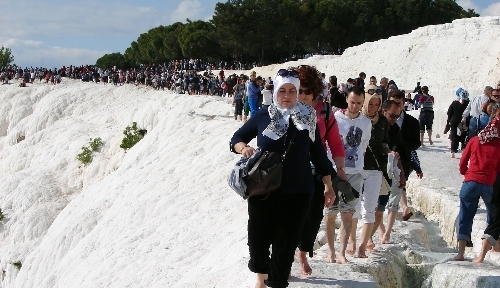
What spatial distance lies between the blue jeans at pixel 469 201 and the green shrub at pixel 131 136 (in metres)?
22.2

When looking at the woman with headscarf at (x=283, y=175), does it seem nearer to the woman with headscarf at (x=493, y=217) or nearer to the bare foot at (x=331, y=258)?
the bare foot at (x=331, y=258)

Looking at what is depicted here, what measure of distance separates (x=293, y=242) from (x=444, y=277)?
7.81ft

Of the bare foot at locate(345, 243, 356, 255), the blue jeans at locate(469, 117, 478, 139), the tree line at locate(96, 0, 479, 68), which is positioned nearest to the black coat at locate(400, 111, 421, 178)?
the bare foot at locate(345, 243, 356, 255)

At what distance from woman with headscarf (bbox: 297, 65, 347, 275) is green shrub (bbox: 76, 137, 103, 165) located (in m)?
24.8

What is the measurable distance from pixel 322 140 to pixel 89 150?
2566 centimetres

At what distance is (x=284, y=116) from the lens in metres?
4.22

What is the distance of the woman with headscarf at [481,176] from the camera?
6125 millimetres

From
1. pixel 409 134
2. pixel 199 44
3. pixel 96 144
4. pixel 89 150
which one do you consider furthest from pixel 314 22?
pixel 409 134

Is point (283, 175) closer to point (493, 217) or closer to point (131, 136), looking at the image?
point (493, 217)

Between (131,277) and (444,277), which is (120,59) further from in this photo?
(444,277)

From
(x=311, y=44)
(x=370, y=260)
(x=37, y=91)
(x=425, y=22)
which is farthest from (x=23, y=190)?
(x=425, y=22)

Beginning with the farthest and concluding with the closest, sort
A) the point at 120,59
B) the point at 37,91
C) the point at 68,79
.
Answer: the point at 120,59 → the point at 68,79 → the point at 37,91

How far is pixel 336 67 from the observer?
4250cm

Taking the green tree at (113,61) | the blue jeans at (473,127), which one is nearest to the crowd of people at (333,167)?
the blue jeans at (473,127)
